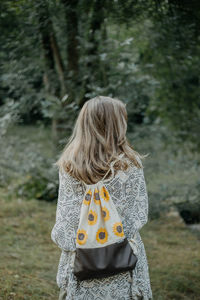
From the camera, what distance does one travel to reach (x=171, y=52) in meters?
4.97

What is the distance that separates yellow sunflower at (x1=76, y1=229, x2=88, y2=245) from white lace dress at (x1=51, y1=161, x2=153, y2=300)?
10 centimetres

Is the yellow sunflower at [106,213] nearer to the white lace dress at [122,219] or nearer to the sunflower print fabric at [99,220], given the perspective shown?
the sunflower print fabric at [99,220]

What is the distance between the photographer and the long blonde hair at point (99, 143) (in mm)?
2162

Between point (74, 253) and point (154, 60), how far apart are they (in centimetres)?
432

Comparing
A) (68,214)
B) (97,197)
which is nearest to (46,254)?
(68,214)

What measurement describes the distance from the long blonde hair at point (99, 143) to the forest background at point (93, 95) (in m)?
1.90

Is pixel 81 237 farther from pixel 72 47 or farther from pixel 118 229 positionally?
pixel 72 47

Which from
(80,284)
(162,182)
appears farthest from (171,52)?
(80,284)

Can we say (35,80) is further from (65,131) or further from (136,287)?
(136,287)

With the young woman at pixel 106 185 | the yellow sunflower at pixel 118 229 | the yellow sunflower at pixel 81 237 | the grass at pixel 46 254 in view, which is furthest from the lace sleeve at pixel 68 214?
the grass at pixel 46 254

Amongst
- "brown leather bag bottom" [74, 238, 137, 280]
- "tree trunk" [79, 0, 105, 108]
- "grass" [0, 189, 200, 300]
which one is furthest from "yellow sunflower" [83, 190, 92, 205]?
"tree trunk" [79, 0, 105, 108]

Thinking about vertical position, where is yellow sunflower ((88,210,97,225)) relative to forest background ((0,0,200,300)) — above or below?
above

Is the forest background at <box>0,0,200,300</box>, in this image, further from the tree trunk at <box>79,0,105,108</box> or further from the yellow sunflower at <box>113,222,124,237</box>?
the yellow sunflower at <box>113,222,124,237</box>

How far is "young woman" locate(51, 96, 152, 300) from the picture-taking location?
217 cm
